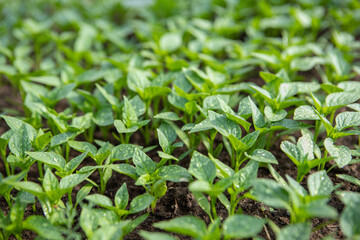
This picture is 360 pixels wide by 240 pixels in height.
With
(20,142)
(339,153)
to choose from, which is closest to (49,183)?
(20,142)

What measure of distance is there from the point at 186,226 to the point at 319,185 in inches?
19.8

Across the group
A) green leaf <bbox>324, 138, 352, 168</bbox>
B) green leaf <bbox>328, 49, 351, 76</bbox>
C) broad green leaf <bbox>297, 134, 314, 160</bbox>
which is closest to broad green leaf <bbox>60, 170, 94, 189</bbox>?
broad green leaf <bbox>297, 134, 314, 160</bbox>

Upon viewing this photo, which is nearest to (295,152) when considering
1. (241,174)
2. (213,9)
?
(241,174)

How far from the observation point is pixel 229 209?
1430mm

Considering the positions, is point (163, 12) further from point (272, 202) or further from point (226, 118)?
point (272, 202)

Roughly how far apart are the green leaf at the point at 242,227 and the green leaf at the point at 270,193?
0.23 ft

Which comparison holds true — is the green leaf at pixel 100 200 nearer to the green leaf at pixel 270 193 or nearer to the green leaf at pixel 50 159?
the green leaf at pixel 50 159

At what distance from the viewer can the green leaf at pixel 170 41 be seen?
8.10 feet

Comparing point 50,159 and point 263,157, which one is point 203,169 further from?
point 50,159

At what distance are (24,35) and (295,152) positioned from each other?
2.27m

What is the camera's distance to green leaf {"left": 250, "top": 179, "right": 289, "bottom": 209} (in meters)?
1.15

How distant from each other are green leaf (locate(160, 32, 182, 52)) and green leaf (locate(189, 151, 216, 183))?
49.5 inches

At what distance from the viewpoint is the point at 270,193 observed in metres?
1.19

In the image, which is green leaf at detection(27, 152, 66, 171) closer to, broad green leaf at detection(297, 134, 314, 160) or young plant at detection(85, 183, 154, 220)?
young plant at detection(85, 183, 154, 220)
